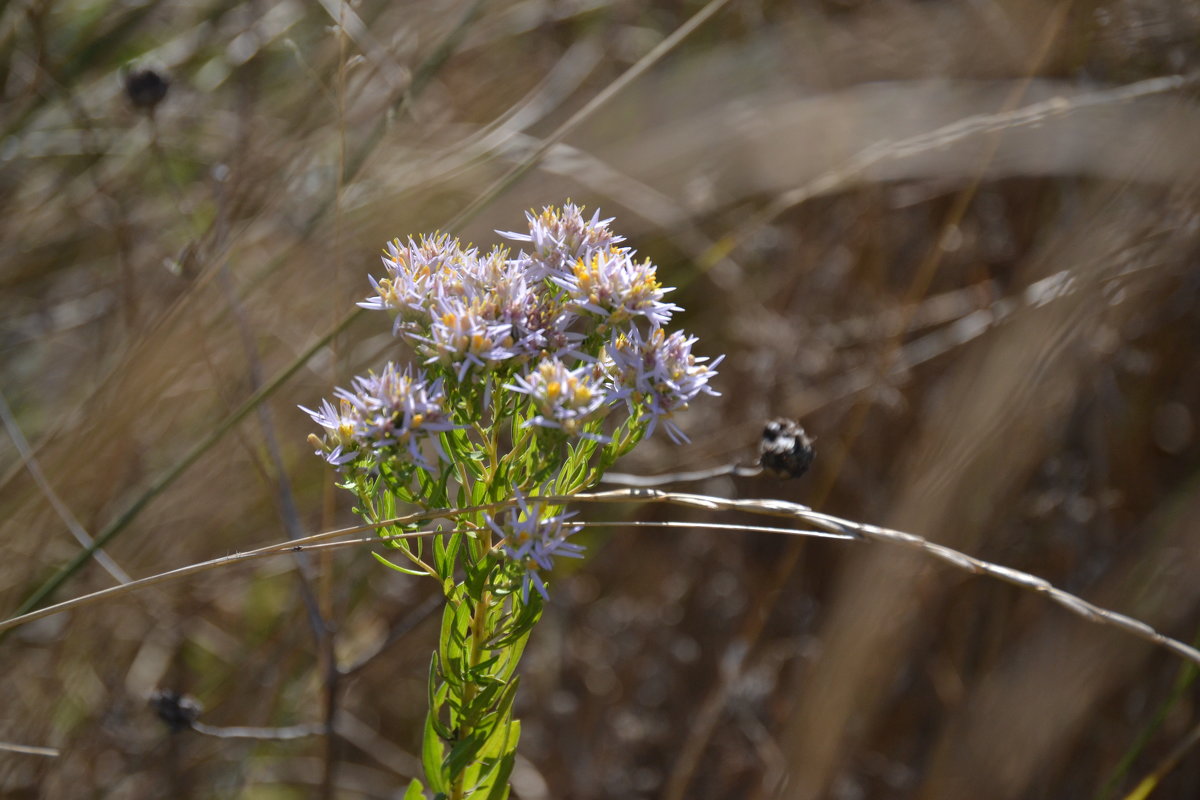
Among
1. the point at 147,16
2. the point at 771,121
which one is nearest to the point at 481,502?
the point at 771,121

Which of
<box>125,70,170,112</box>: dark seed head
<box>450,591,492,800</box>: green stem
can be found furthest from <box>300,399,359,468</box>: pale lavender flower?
<box>125,70,170,112</box>: dark seed head

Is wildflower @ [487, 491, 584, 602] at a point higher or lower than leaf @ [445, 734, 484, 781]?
higher

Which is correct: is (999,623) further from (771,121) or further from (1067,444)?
(771,121)

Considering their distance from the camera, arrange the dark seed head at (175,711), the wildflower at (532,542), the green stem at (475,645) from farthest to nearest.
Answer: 1. the dark seed head at (175,711)
2. the green stem at (475,645)
3. the wildflower at (532,542)

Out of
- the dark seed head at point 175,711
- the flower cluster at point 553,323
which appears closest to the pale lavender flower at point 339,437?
the flower cluster at point 553,323

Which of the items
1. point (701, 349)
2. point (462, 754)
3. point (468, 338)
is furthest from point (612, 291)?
point (701, 349)

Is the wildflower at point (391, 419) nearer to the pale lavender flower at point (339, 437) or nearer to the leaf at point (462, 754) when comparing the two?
the pale lavender flower at point (339, 437)

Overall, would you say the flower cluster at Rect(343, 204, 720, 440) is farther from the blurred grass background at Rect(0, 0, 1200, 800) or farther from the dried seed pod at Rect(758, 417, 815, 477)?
the blurred grass background at Rect(0, 0, 1200, 800)
